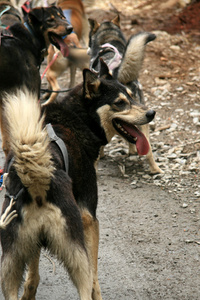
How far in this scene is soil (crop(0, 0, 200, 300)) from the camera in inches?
161

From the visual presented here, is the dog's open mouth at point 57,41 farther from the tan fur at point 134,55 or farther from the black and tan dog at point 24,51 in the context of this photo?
the tan fur at point 134,55

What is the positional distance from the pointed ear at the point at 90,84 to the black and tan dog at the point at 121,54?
786 mm

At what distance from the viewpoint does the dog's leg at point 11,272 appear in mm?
2846

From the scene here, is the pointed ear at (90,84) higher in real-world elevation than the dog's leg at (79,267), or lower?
higher

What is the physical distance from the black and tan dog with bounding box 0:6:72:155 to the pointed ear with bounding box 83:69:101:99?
66.7 inches

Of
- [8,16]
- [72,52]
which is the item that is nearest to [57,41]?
[8,16]

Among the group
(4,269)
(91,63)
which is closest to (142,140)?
(4,269)

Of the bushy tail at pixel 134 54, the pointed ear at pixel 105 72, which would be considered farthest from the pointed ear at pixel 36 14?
the pointed ear at pixel 105 72

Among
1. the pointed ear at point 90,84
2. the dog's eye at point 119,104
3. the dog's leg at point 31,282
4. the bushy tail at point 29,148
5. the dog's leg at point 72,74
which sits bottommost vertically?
the dog's leg at point 72,74

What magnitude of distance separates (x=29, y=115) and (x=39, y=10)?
141 inches

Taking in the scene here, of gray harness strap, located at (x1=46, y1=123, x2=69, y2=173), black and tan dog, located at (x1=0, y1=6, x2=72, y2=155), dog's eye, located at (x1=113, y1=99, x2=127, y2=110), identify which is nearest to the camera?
gray harness strap, located at (x1=46, y1=123, x2=69, y2=173)

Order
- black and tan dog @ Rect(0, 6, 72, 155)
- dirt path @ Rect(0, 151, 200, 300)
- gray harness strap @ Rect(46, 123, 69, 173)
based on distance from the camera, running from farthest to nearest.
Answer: black and tan dog @ Rect(0, 6, 72, 155), dirt path @ Rect(0, 151, 200, 300), gray harness strap @ Rect(46, 123, 69, 173)

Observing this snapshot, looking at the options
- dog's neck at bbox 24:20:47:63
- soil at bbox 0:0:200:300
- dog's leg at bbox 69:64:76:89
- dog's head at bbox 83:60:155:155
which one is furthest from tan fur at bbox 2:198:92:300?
dog's leg at bbox 69:64:76:89

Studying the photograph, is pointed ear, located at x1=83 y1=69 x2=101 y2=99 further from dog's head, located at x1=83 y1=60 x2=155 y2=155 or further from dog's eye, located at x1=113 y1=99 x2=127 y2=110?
dog's eye, located at x1=113 y1=99 x2=127 y2=110
